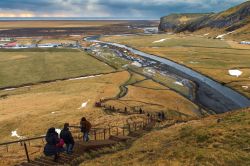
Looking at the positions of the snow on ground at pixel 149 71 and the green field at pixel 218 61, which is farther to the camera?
the snow on ground at pixel 149 71

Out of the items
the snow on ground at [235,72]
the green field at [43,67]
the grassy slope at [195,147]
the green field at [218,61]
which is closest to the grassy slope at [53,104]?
the green field at [43,67]

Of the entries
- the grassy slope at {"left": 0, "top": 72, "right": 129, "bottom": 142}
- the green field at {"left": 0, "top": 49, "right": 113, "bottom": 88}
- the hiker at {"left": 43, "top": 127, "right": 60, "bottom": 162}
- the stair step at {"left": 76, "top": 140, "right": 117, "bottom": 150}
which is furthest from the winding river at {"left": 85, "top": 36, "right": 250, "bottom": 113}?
the hiker at {"left": 43, "top": 127, "right": 60, "bottom": 162}

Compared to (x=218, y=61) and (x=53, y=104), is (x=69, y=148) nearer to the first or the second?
(x=53, y=104)

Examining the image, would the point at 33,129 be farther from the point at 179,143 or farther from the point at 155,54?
the point at 155,54

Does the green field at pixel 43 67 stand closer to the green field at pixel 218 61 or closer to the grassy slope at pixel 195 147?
the green field at pixel 218 61

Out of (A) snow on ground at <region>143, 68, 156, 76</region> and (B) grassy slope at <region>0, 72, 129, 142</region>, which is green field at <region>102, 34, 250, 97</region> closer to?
(A) snow on ground at <region>143, 68, 156, 76</region>

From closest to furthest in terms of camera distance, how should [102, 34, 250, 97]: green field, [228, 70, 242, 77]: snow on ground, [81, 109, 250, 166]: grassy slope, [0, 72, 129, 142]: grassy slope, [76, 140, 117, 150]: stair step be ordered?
[81, 109, 250, 166]: grassy slope, [76, 140, 117, 150]: stair step, [0, 72, 129, 142]: grassy slope, [102, 34, 250, 97]: green field, [228, 70, 242, 77]: snow on ground

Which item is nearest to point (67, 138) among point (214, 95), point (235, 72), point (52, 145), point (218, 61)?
point (52, 145)

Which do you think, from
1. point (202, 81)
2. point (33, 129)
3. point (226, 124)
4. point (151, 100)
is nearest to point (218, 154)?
point (226, 124)
